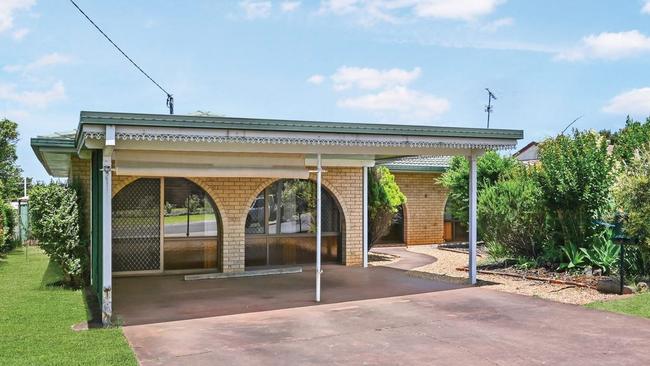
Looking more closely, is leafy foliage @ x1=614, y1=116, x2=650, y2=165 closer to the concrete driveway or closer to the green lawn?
the green lawn

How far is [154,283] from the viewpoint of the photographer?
1224 centimetres

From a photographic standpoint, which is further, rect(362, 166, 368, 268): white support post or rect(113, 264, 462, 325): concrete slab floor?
rect(362, 166, 368, 268): white support post

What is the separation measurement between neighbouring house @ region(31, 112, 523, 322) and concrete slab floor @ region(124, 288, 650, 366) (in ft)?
5.27

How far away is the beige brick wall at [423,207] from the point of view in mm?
21359

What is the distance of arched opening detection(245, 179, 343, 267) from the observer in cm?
1440

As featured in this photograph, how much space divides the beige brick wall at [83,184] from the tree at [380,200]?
710 cm

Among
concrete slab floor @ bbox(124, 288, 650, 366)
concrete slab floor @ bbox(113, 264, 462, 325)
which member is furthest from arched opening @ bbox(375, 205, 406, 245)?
concrete slab floor @ bbox(124, 288, 650, 366)

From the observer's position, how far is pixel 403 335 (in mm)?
7656

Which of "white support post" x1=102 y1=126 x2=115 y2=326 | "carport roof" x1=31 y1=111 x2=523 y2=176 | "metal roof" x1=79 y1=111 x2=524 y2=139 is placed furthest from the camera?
"white support post" x1=102 y1=126 x2=115 y2=326

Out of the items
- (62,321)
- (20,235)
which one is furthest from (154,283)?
(20,235)

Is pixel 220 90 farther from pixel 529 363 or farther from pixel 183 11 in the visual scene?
pixel 529 363

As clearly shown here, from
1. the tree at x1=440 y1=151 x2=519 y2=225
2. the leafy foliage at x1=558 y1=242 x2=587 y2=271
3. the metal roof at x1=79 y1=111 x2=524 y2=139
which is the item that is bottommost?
the leafy foliage at x1=558 y1=242 x2=587 y2=271

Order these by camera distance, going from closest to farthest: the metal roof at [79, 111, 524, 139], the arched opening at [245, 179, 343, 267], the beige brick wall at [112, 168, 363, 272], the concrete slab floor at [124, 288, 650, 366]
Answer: the concrete slab floor at [124, 288, 650, 366], the metal roof at [79, 111, 524, 139], the beige brick wall at [112, 168, 363, 272], the arched opening at [245, 179, 343, 267]

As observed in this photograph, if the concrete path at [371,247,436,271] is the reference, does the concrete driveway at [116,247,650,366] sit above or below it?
above
